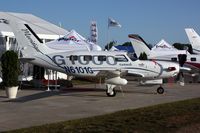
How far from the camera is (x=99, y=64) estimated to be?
21953 mm

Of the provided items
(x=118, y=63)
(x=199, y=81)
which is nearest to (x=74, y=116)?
(x=118, y=63)

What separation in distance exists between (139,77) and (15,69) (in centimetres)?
638

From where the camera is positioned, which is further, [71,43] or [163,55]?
[163,55]

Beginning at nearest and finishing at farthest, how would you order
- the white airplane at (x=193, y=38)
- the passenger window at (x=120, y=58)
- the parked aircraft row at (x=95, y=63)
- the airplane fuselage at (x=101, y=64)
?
the parked aircraft row at (x=95, y=63) < the airplane fuselage at (x=101, y=64) < the passenger window at (x=120, y=58) < the white airplane at (x=193, y=38)

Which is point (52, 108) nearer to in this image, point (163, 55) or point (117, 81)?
point (117, 81)

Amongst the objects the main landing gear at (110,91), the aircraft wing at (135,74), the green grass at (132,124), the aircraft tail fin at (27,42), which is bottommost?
the green grass at (132,124)

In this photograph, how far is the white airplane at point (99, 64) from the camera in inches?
847

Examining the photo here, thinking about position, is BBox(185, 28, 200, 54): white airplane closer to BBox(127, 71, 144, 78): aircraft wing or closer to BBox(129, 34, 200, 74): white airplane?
BBox(129, 34, 200, 74): white airplane

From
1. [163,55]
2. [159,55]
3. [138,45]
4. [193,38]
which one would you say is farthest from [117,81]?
[193,38]

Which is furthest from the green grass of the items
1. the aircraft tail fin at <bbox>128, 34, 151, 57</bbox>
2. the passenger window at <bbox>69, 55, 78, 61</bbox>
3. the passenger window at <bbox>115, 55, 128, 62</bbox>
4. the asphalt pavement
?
the aircraft tail fin at <bbox>128, 34, 151, 57</bbox>

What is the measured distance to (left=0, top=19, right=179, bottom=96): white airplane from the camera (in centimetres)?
2152

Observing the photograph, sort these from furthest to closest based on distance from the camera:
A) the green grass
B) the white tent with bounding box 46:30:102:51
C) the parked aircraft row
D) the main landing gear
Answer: the white tent with bounding box 46:30:102:51
the parked aircraft row
the main landing gear
the green grass

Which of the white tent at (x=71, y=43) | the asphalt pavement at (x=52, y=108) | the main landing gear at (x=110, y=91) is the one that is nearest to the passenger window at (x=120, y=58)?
the main landing gear at (x=110, y=91)

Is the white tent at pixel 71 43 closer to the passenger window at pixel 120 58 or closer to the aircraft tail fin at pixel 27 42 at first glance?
the aircraft tail fin at pixel 27 42
